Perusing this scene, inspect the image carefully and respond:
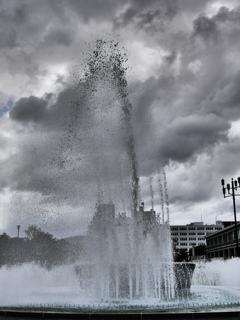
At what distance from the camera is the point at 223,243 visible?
102 metres

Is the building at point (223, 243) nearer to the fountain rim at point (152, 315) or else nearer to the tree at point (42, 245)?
the tree at point (42, 245)

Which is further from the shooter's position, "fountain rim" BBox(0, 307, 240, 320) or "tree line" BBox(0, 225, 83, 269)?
"tree line" BBox(0, 225, 83, 269)

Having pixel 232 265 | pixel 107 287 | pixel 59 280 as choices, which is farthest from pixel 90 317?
pixel 59 280

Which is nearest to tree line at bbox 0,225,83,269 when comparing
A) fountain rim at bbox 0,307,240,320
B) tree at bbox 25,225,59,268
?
tree at bbox 25,225,59,268

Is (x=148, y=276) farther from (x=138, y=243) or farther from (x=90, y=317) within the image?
(x=90, y=317)

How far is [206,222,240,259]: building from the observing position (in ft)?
303

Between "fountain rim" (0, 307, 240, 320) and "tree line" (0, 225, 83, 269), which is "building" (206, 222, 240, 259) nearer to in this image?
"tree line" (0, 225, 83, 269)

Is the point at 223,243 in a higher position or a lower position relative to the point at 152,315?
higher

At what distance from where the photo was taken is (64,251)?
281 feet

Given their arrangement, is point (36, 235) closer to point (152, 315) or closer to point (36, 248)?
point (36, 248)

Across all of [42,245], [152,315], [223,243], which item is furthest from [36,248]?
[152,315]

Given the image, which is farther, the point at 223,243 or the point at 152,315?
the point at 223,243

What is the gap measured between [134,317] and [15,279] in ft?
40.1

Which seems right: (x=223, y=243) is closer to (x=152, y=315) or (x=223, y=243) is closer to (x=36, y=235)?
(x=36, y=235)
